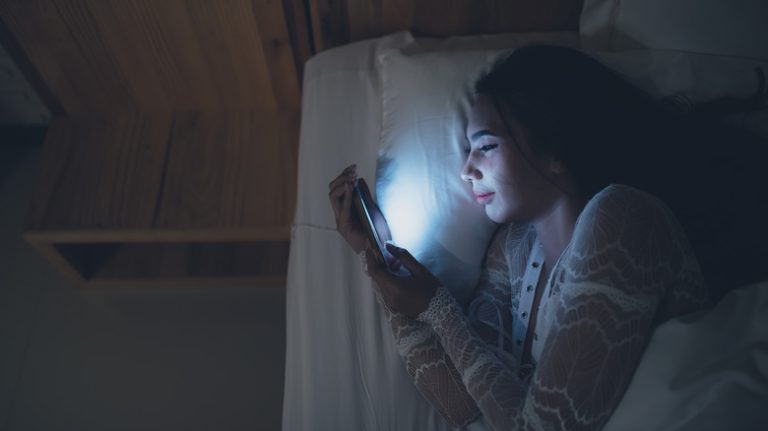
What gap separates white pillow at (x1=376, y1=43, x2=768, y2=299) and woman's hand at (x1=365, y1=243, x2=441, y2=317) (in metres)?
0.08

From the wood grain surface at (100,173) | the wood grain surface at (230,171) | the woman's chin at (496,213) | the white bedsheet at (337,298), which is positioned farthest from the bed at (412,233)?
the wood grain surface at (100,173)

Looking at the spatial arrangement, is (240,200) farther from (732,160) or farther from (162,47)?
(732,160)

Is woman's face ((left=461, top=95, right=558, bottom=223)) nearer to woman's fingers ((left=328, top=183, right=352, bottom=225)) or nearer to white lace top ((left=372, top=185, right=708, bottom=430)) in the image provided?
white lace top ((left=372, top=185, right=708, bottom=430))

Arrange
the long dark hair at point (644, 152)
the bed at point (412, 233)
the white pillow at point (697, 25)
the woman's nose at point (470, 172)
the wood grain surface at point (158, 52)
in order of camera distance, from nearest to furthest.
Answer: the bed at point (412, 233), the long dark hair at point (644, 152), the woman's nose at point (470, 172), the white pillow at point (697, 25), the wood grain surface at point (158, 52)

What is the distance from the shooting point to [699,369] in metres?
0.73

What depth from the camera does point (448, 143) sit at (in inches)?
45.3

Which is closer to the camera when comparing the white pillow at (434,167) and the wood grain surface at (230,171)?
the white pillow at (434,167)

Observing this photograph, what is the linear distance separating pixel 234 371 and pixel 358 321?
705 millimetres

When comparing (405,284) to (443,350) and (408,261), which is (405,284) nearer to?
(408,261)

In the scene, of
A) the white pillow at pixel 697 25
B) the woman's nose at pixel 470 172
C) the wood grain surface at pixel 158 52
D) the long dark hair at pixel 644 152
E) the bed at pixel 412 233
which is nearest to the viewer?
the bed at pixel 412 233

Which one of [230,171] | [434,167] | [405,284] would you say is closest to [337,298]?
[405,284]

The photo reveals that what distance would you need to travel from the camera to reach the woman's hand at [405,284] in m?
1.00

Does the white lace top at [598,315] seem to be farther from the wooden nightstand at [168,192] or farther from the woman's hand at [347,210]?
the wooden nightstand at [168,192]

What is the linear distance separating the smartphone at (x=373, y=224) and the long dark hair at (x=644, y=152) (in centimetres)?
33
